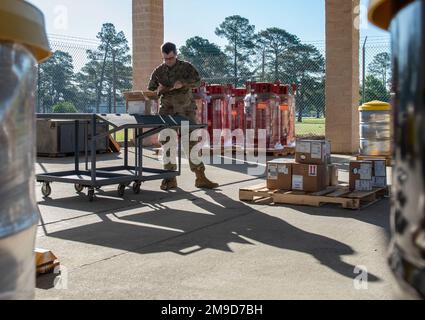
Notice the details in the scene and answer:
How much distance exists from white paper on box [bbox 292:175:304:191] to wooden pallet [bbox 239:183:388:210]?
0.11 m

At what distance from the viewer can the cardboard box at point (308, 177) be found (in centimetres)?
679

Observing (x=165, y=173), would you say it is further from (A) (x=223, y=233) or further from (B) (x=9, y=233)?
(B) (x=9, y=233)

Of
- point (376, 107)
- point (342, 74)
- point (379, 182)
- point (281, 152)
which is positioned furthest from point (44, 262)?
point (342, 74)

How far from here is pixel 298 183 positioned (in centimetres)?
691

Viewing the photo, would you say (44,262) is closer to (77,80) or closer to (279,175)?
(279,175)

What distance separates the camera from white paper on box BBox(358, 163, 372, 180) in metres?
7.05

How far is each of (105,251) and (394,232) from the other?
364 centimetres

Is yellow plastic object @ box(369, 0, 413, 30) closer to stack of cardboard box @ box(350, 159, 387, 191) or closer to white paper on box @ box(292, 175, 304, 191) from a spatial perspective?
white paper on box @ box(292, 175, 304, 191)

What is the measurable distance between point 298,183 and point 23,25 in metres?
5.73

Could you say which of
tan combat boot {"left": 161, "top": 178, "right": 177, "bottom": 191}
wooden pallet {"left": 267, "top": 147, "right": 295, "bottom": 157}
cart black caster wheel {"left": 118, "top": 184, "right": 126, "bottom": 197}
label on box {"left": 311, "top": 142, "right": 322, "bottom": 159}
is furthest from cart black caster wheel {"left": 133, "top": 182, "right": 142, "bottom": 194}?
wooden pallet {"left": 267, "top": 147, "right": 295, "bottom": 157}

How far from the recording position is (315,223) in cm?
564

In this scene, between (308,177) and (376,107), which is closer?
(308,177)

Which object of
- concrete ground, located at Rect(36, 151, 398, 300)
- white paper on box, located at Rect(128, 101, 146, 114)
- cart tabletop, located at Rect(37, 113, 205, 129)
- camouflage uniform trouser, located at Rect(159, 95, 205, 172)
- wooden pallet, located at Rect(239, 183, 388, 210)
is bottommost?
concrete ground, located at Rect(36, 151, 398, 300)
